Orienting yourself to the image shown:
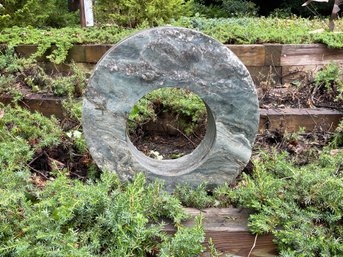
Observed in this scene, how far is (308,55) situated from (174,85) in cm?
241

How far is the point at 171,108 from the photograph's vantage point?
4.07 metres

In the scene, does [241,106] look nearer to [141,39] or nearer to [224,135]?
[224,135]

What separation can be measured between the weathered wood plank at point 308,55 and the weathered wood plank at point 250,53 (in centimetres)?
22

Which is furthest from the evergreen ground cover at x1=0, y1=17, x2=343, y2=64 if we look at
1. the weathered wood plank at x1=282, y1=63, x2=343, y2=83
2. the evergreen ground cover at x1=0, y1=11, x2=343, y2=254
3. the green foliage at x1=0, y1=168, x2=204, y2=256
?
the green foliage at x1=0, y1=168, x2=204, y2=256

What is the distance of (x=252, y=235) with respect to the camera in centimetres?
239

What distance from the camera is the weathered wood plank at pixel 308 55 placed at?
4.56 meters

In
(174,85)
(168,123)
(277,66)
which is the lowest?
(168,123)

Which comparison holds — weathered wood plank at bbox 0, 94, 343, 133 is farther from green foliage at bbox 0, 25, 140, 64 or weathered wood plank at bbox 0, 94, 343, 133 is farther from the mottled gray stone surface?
green foliage at bbox 0, 25, 140, 64

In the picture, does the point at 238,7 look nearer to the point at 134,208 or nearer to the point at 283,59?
the point at 283,59

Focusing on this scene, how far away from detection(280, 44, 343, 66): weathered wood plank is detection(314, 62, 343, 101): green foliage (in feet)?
1.23

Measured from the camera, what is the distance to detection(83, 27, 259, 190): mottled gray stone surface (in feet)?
8.59

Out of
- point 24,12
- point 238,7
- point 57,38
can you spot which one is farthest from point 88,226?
point 238,7

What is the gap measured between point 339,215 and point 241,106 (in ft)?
2.84

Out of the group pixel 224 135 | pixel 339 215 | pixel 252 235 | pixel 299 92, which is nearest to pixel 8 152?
pixel 224 135
